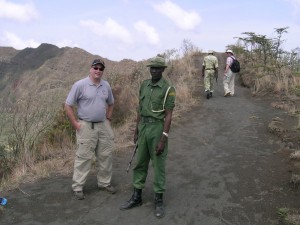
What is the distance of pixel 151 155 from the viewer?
5012 mm

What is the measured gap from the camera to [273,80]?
14.1 meters

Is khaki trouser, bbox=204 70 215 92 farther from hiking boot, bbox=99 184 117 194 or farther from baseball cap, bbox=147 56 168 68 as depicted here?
baseball cap, bbox=147 56 168 68

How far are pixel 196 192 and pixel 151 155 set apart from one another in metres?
1.17

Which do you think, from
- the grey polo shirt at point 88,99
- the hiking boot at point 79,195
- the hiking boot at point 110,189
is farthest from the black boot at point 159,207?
the grey polo shirt at point 88,99

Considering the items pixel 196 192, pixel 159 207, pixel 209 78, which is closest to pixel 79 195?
pixel 159 207

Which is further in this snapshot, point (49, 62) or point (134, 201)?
point (49, 62)

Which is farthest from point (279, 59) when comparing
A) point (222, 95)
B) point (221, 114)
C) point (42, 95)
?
point (42, 95)

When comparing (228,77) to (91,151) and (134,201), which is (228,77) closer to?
(91,151)

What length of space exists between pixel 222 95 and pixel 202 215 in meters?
9.06

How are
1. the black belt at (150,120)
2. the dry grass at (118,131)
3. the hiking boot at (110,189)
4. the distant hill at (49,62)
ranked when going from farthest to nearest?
1. the distant hill at (49,62)
2. the dry grass at (118,131)
3. the hiking boot at (110,189)
4. the black belt at (150,120)

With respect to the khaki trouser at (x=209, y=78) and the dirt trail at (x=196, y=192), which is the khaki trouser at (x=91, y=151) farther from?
Result: the khaki trouser at (x=209, y=78)

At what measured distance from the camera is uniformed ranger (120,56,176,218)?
4.80 metres

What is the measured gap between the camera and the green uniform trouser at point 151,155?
16.0ft

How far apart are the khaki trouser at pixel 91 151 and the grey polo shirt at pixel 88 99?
13cm
